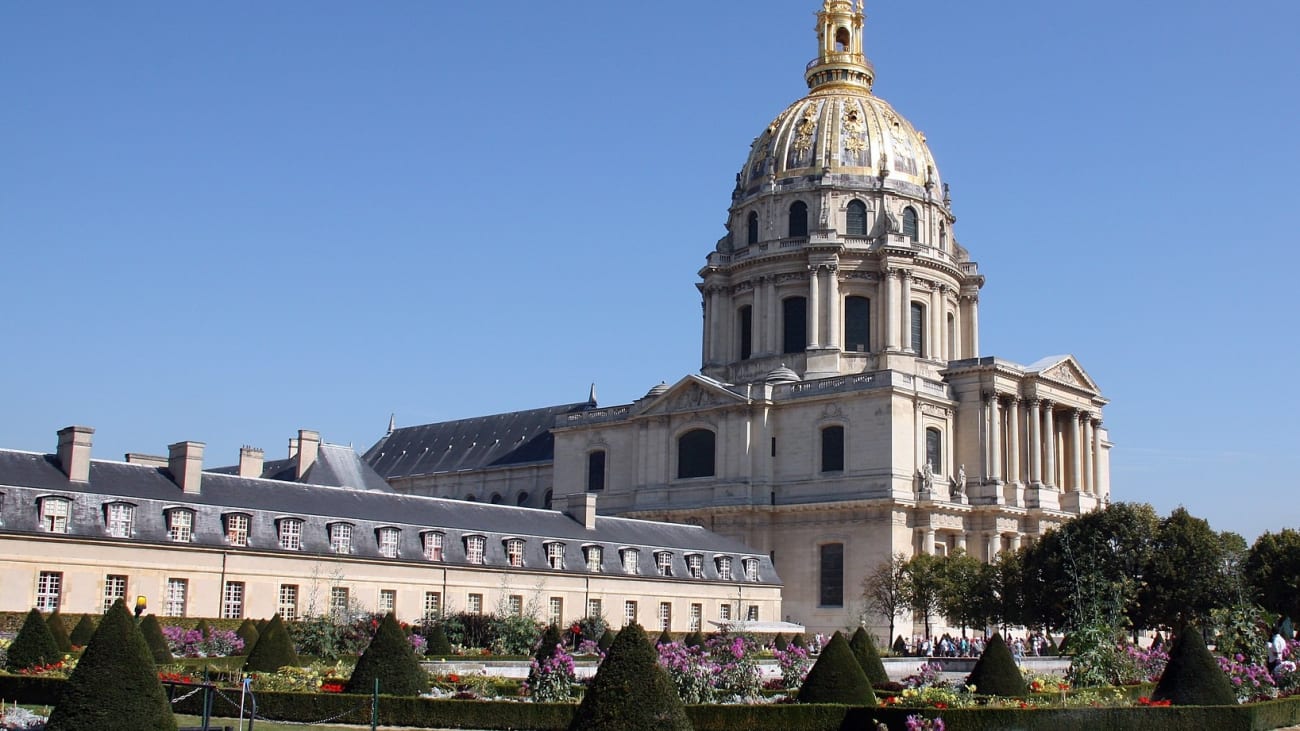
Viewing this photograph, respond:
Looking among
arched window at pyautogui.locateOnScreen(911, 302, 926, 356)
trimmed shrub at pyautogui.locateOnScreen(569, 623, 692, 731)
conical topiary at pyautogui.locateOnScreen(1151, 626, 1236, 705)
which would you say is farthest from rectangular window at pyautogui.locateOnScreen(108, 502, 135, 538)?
arched window at pyautogui.locateOnScreen(911, 302, 926, 356)

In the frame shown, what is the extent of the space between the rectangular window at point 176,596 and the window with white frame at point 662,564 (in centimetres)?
1862

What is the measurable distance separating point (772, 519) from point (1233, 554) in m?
21.5

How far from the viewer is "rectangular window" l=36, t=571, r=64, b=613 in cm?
4031

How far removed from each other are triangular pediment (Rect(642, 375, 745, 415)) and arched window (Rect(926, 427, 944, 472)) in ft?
28.6

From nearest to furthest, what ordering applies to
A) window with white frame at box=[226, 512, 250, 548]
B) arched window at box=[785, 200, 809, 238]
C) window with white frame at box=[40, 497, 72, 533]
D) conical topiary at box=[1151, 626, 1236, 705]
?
conical topiary at box=[1151, 626, 1236, 705]
window with white frame at box=[40, 497, 72, 533]
window with white frame at box=[226, 512, 250, 548]
arched window at box=[785, 200, 809, 238]

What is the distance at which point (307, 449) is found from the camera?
66.1 m

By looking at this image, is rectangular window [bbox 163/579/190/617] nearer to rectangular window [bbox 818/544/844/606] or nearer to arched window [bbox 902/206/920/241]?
rectangular window [bbox 818/544/844/606]

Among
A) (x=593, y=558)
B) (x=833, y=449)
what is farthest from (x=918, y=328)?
(x=593, y=558)

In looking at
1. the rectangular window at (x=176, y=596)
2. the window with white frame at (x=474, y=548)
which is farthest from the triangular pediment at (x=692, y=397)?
the rectangular window at (x=176, y=596)

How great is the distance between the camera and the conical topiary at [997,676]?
27.1 metres

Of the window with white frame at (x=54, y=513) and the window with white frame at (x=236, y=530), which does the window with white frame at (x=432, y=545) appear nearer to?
the window with white frame at (x=236, y=530)

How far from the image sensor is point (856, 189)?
250ft

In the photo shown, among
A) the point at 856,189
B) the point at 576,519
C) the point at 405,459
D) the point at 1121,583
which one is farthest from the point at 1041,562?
the point at 405,459

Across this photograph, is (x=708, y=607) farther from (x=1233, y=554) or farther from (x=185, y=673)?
(x=185, y=673)
